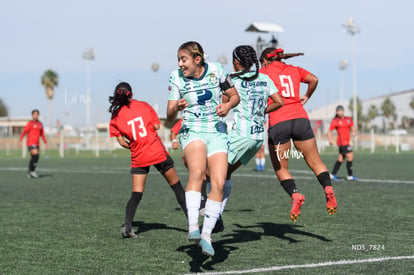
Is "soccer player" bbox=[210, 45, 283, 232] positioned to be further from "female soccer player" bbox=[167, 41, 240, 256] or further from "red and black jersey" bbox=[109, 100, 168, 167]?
"red and black jersey" bbox=[109, 100, 168, 167]

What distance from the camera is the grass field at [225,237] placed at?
19.1ft

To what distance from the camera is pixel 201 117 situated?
19.0 feet

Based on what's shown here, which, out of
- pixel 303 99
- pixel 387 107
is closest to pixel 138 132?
pixel 303 99

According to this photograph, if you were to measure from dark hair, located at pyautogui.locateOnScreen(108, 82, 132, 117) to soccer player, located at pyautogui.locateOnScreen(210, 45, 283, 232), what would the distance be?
5.89 feet

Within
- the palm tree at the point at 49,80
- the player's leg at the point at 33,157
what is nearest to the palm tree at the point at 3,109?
the palm tree at the point at 49,80

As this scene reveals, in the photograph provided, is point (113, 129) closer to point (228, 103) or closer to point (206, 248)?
point (228, 103)

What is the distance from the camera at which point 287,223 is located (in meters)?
8.68

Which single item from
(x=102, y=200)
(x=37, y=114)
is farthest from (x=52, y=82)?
(x=102, y=200)

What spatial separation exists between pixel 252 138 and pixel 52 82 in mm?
79314

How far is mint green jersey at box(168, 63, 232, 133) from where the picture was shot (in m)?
5.77

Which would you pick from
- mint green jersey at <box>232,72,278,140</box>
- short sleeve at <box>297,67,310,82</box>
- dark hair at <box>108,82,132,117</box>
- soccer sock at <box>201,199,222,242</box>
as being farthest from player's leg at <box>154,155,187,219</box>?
soccer sock at <box>201,199,222,242</box>

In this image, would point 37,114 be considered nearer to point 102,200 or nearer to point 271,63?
point 102,200

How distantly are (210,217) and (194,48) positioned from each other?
1.57m

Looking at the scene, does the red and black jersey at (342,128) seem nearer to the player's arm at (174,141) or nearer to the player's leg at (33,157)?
the player's leg at (33,157)
